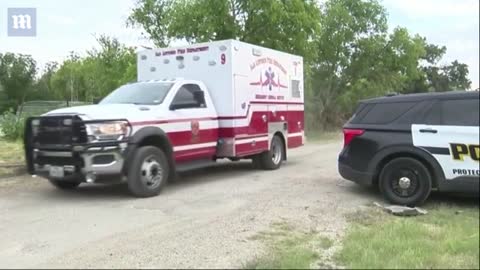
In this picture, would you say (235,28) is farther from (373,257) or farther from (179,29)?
(373,257)

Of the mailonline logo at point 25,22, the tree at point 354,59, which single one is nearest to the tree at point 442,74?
the tree at point 354,59

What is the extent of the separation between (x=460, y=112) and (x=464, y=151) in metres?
0.54

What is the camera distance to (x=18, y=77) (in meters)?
74.2

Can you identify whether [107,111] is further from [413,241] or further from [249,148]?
[413,241]

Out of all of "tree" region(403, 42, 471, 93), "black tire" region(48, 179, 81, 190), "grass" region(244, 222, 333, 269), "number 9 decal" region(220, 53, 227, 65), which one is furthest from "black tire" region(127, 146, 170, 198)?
"tree" region(403, 42, 471, 93)

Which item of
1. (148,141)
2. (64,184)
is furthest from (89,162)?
(64,184)

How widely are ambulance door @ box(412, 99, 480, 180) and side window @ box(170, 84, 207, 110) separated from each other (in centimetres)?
402

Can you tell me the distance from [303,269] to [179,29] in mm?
15308

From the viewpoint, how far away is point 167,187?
33.5 ft

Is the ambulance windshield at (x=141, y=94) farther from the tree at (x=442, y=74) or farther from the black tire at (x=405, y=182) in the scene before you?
the tree at (x=442, y=74)

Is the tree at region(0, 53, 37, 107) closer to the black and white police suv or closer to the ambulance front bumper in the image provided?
the ambulance front bumper

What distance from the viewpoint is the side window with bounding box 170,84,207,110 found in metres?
9.93

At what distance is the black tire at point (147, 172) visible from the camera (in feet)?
28.9

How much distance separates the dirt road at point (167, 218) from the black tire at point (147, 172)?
0.20 meters
